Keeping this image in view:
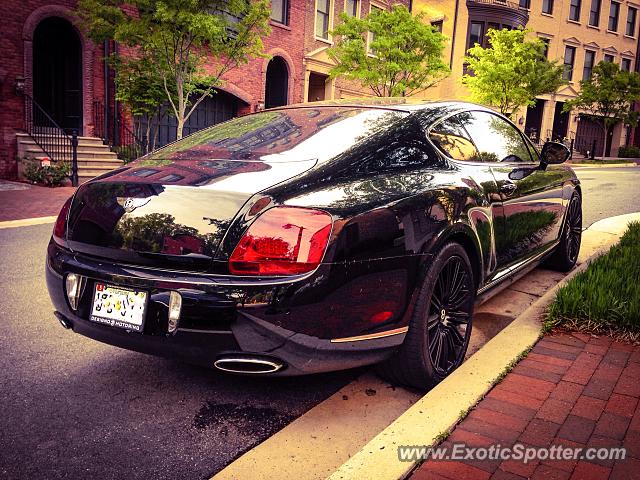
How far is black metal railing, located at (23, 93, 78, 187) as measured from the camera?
1338 cm

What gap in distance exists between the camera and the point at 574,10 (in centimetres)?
3541

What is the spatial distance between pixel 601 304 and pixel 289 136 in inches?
87.2

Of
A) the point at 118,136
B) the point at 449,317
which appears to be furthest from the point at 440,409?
the point at 118,136

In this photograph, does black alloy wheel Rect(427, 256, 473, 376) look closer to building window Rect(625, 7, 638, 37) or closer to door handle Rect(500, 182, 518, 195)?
door handle Rect(500, 182, 518, 195)

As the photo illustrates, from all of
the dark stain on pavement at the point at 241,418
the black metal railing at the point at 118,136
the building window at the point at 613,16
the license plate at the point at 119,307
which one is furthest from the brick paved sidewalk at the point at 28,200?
the building window at the point at 613,16

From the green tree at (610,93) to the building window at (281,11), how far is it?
19.4 metres

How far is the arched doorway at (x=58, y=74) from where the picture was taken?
15391 millimetres

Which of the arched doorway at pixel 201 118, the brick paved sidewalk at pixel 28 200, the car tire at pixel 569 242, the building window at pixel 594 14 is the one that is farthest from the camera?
the building window at pixel 594 14

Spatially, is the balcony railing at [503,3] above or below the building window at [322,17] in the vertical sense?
above

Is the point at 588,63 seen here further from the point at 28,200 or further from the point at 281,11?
the point at 28,200

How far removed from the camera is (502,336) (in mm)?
3332

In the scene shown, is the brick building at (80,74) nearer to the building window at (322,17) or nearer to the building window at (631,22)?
the building window at (322,17)

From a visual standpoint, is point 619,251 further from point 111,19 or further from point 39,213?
point 111,19

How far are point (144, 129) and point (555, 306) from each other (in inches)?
622
